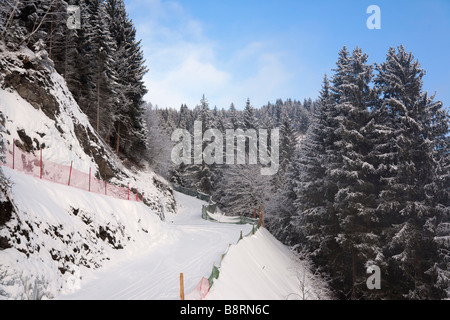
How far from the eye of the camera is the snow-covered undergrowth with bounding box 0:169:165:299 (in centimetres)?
802

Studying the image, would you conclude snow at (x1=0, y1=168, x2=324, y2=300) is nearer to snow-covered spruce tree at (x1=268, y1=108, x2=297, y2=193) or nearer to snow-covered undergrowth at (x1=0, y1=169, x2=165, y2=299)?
snow-covered undergrowth at (x1=0, y1=169, x2=165, y2=299)

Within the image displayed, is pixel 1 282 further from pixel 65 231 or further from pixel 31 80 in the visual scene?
pixel 31 80

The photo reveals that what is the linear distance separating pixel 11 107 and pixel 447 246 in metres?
26.7

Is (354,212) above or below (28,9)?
below

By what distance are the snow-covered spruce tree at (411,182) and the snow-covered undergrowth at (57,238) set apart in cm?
1632

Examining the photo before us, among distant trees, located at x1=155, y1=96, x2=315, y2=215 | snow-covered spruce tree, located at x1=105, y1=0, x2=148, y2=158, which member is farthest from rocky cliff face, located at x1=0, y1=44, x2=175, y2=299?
distant trees, located at x1=155, y1=96, x2=315, y2=215

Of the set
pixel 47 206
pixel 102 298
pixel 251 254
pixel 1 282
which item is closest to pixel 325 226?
pixel 251 254

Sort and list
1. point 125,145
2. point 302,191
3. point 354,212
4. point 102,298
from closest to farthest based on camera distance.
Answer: point 102,298 → point 354,212 → point 302,191 → point 125,145

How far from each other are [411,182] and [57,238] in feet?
68.3

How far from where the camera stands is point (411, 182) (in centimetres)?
1895

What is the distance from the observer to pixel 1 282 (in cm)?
712

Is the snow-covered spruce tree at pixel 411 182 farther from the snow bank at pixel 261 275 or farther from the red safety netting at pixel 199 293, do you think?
the red safety netting at pixel 199 293

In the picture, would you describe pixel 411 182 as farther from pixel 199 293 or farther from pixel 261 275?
pixel 199 293

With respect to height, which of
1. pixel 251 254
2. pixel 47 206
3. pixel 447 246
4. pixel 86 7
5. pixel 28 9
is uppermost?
pixel 86 7
